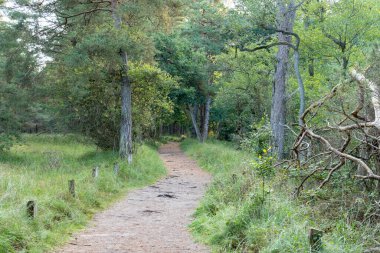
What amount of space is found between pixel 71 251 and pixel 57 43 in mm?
14271

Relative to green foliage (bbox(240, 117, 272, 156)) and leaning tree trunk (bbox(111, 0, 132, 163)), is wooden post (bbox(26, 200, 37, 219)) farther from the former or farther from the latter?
leaning tree trunk (bbox(111, 0, 132, 163))

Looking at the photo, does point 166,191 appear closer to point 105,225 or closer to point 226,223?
point 105,225

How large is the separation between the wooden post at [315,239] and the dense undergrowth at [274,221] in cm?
8

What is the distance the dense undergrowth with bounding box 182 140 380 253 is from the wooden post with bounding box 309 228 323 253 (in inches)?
3.0

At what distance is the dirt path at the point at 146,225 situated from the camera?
7.64 m

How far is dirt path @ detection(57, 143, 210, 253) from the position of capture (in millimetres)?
7640

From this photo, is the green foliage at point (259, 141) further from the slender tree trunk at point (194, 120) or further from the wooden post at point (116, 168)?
the slender tree trunk at point (194, 120)

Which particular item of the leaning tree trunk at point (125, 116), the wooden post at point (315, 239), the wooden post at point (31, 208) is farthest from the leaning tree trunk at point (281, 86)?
the wooden post at point (315, 239)

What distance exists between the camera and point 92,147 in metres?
23.0

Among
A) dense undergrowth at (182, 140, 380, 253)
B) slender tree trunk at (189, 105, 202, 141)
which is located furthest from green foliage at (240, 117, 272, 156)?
slender tree trunk at (189, 105, 202, 141)

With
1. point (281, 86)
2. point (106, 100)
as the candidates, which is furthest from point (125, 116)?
point (281, 86)

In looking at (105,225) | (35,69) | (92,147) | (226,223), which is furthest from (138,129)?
(226,223)

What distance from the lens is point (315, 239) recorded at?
17.2ft

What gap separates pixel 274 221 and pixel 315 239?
1.51m
